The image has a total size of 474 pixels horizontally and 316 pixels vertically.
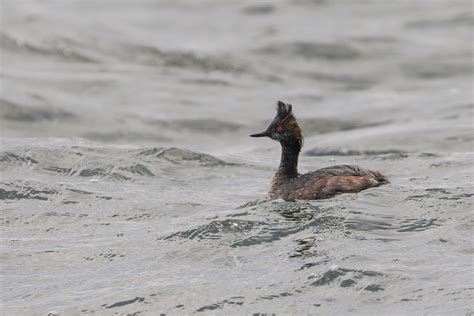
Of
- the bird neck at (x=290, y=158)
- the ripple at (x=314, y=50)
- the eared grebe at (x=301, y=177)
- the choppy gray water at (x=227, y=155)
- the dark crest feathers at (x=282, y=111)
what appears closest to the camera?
the choppy gray water at (x=227, y=155)

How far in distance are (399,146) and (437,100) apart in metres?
3.63

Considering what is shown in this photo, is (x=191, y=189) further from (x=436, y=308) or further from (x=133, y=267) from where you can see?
(x=436, y=308)

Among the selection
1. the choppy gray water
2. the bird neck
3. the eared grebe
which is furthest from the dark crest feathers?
the choppy gray water

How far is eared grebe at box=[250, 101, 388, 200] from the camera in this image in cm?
1049

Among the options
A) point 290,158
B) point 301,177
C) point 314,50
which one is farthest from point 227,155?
point 314,50

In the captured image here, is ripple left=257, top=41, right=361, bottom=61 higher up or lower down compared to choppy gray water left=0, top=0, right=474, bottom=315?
higher up

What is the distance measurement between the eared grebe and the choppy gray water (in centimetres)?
15

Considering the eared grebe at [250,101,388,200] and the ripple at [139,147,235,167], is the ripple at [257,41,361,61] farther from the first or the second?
the eared grebe at [250,101,388,200]

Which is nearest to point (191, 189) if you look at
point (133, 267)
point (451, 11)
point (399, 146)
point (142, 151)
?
point (142, 151)

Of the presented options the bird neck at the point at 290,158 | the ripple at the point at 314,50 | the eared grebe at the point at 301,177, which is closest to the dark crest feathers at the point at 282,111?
the eared grebe at the point at 301,177

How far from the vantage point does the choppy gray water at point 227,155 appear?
8625 mm

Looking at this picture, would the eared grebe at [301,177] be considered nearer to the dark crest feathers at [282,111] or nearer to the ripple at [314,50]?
the dark crest feathers at [282,111]

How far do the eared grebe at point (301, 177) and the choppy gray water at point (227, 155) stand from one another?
0.15 metres

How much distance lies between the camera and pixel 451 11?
1002 inches
